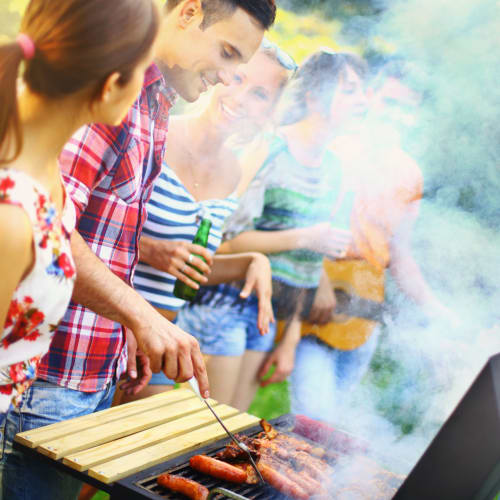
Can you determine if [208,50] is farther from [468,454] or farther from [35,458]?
[468,454]

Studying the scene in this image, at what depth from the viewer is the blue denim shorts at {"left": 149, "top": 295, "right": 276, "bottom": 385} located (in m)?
2.92

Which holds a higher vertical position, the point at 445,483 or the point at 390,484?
the point at 445,483

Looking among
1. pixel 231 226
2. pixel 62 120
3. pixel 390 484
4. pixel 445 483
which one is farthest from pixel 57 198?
pixel 231 226

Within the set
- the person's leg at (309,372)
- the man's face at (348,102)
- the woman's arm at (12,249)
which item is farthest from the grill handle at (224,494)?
the man's face at (348,102)

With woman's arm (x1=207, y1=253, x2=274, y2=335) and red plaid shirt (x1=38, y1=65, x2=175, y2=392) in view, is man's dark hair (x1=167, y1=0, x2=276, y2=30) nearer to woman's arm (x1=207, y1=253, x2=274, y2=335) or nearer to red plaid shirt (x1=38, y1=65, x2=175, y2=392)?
red plaid shirt (x1=38, y1=65, x2=175, y2=392)

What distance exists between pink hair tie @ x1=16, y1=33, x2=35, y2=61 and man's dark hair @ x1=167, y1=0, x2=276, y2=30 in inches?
46.5

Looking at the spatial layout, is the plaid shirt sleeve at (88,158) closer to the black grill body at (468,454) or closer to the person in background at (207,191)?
the person in background at (207,191)

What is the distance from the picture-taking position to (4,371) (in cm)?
105

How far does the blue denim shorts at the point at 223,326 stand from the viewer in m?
2.92

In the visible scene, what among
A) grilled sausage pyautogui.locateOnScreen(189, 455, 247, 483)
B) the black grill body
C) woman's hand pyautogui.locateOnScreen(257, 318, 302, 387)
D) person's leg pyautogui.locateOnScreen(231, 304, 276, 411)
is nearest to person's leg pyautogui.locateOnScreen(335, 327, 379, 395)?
woman's hand pyautogui.locateOnScreen(257, 318, 302, 387)

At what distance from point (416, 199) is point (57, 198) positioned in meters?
2.02

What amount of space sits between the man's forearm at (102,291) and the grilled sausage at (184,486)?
0.41 metres

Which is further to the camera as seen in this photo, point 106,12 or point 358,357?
point 358,357

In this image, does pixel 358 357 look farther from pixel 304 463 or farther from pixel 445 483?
pixel 445 483
